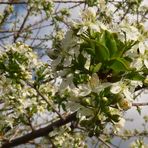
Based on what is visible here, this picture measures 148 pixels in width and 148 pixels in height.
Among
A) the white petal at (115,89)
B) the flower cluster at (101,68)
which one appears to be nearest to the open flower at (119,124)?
the flower cluster at (101,68)

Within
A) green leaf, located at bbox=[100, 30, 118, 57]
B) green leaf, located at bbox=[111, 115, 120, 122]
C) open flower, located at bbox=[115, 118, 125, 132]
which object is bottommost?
open flower, located at bbox=[115, 118, 125, 132]

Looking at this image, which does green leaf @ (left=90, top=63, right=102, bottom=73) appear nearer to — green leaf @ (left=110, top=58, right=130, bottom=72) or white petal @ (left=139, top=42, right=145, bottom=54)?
green leaf @ (left=110, top=58, right=130, bottom=72)

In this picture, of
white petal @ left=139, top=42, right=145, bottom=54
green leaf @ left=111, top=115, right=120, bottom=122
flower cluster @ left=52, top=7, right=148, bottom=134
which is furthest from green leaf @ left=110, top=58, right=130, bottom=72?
green leaf @ left=111, top=115, right=120, bottom=122

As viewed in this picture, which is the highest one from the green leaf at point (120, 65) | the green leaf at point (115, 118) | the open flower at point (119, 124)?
the green leaf at point (120, 65)

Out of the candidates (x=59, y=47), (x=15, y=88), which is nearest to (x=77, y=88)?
(x=59, y=47)

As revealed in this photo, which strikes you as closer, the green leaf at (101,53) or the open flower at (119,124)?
the green leaf at (101,53)

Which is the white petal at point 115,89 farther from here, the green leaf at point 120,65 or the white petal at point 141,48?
the white petal at point 141,48

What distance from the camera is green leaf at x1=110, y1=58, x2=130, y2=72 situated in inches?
86.0

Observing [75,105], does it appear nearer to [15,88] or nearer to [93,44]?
[93,44]

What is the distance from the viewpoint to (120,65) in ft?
7.27

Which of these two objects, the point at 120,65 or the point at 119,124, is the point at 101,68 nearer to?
the point at 120,65

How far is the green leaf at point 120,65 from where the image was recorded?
7.17 ft

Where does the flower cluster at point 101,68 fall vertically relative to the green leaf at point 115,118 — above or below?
above

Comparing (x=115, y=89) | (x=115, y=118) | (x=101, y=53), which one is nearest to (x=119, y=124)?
Answer: (x=115, y=118)
